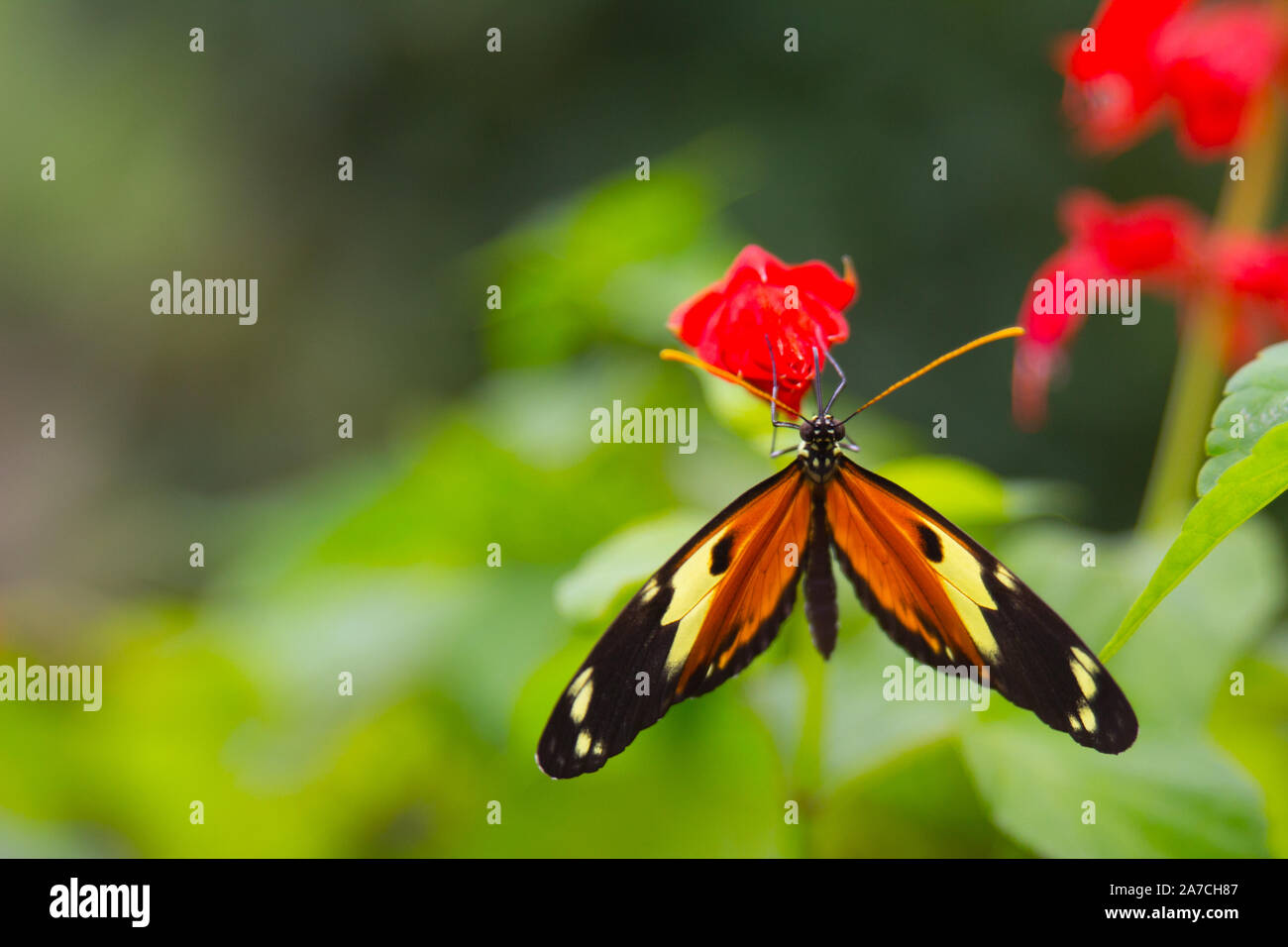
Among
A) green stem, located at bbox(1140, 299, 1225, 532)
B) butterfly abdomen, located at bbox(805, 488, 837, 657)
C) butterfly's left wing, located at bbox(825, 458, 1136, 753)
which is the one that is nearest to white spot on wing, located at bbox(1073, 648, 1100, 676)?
butterfly's left wing, located at bbox(825, 458, 1136, 753)

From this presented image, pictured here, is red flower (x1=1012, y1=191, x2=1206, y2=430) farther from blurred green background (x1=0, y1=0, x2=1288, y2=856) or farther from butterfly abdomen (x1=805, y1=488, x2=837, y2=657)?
butterfly abdomen (x1=805, y1=488, x2=837, y2=657)

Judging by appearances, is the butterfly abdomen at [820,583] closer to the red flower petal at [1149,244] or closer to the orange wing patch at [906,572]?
the orange wing patch at [906,572]

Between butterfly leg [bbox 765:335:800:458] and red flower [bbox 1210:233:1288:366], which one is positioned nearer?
butterfly leg [bbox 765:335:800:458]

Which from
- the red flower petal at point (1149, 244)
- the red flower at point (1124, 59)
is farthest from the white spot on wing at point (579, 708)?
the red flower at point (1124, 59)

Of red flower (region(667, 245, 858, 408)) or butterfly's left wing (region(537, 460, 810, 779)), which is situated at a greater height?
red flower (region(667, 245, 858, 408))

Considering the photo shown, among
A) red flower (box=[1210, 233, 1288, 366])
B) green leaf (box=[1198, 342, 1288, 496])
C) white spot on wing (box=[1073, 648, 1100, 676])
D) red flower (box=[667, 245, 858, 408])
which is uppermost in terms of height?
red flower (box=[1210, 233, 1288, 366])

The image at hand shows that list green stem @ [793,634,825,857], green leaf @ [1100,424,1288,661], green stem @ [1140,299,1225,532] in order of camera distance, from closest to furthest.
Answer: green leaf @ [1100,424,1288,661], green stem @ [793,634,825,857], green stem @ [1140,299,1225,532]
